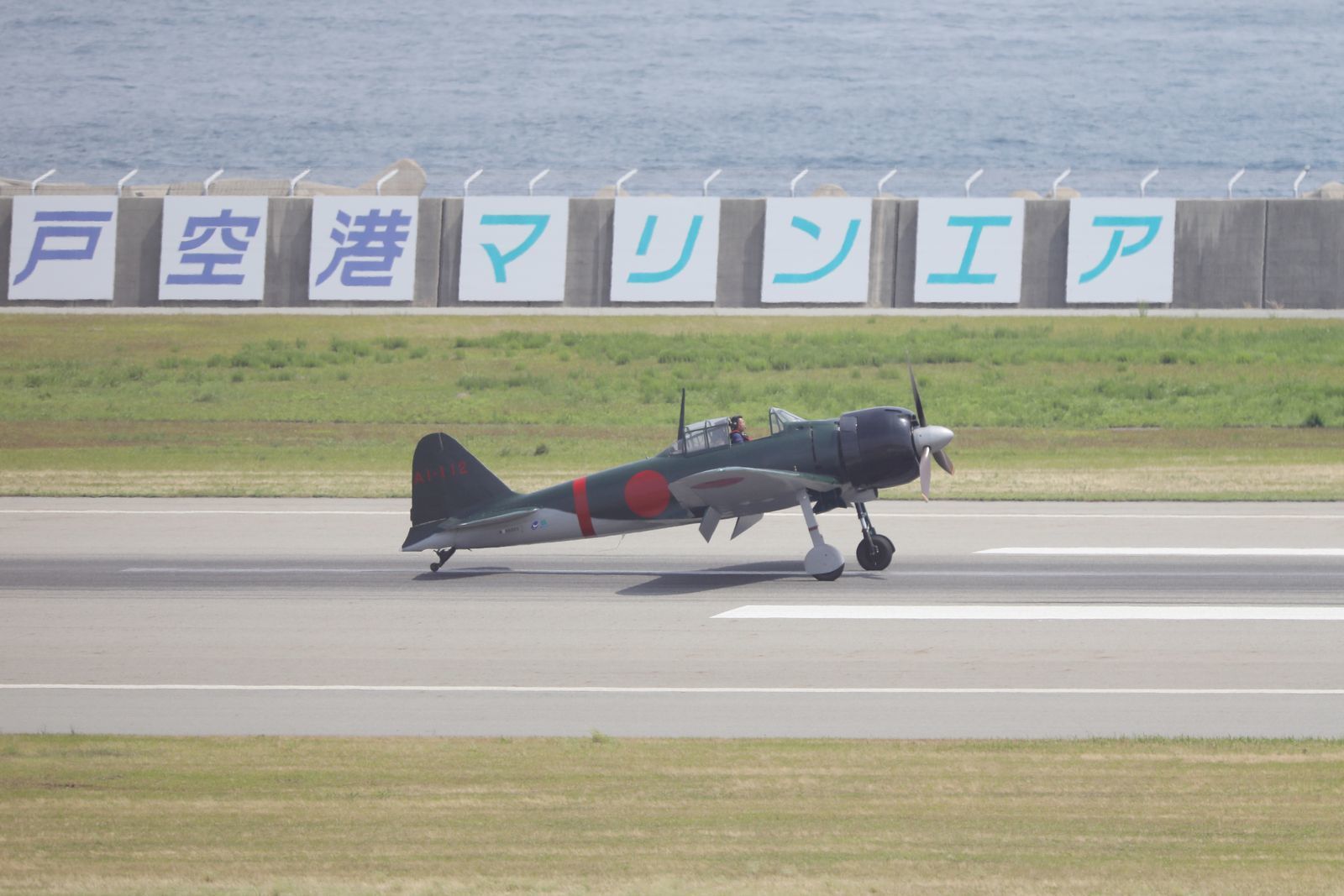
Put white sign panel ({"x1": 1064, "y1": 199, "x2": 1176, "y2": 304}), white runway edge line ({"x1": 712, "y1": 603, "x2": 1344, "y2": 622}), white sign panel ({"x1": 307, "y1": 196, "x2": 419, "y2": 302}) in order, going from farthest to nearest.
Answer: white sign panel ({"x1": 307, "y1": 196, "x2": 419, "y2": 302})
white sign panel ({"x1": 1064, "y1": 199, "x2": 1176, "y2": 304})
white runway edge line ({"x1": 712, "y1": 603, "x2": 1344, "y2": 622})

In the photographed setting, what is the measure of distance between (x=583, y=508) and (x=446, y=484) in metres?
2.02

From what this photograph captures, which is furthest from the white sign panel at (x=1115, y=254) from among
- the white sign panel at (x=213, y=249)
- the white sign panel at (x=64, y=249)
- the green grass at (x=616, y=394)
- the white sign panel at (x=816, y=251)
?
the white sign panel at (x=64, y=249)

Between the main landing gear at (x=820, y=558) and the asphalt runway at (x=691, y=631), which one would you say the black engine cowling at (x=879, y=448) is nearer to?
the main landing gear at (x=820, y=558)

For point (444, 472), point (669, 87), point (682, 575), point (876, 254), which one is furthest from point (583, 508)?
point (669, 87)

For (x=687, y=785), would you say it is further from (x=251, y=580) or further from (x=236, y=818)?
(x=251, y=580)

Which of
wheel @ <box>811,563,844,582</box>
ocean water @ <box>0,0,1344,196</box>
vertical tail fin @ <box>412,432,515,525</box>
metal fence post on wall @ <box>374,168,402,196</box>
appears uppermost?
ocean water @ <box>0,0,1344,196</box>

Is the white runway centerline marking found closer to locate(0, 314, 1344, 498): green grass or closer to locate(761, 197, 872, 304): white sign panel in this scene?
locate(0, 314, 1344, 498): green grass

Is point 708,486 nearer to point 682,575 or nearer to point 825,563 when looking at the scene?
point 682,575

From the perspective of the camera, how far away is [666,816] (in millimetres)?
9547

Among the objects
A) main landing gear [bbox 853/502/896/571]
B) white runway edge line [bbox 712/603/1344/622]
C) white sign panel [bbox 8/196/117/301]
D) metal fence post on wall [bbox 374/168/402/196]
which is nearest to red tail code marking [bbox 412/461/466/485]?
white runway edge line [bbox 712/603/1344/622]

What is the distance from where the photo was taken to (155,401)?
41625 millimetres

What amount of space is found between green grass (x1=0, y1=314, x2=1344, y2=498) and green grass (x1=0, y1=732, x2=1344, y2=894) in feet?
56.3

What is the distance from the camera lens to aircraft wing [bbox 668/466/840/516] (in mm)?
18641

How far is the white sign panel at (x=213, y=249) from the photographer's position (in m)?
52.8
